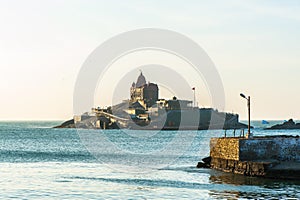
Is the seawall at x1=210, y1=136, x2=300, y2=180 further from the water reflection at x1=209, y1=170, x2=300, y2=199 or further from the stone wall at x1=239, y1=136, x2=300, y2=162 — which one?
the water reflection at x1=209, y1=170, x2=300, y2=199

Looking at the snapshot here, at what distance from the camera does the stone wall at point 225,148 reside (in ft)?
164

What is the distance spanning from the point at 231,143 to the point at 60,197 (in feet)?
61.0

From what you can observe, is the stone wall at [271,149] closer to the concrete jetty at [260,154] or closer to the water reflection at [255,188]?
the concrete jetty at [260,154]

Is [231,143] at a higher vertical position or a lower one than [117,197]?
higher

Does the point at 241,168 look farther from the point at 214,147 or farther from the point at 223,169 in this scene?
the point at 214,147

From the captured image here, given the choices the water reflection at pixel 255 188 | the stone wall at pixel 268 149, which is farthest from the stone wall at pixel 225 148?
the water reflection at pixel 255 188

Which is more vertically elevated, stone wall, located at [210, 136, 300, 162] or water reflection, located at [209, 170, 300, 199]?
stone wall, located at [210, 136, 300, 162]

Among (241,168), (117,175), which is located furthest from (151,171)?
(241,168)

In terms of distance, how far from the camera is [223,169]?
52.3 meters

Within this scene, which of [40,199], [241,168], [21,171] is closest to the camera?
[40,199]

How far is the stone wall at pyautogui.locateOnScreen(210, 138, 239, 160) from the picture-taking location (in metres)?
50.1

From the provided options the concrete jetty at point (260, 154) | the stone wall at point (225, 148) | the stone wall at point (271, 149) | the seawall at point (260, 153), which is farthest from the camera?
the stone wall at point (225, 148)

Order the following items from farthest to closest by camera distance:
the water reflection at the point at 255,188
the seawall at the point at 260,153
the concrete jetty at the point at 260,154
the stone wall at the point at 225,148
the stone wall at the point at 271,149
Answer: the stone wall at the point at 225,148, the stone wall at the point at 271,149, the seawall at the point at 260,153, the concrete jetty at the point at 260,154, the water reflection at the point at 255,188

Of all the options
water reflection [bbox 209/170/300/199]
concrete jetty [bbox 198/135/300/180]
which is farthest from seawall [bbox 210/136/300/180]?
water reflection [bbox 209/170/300/199]
